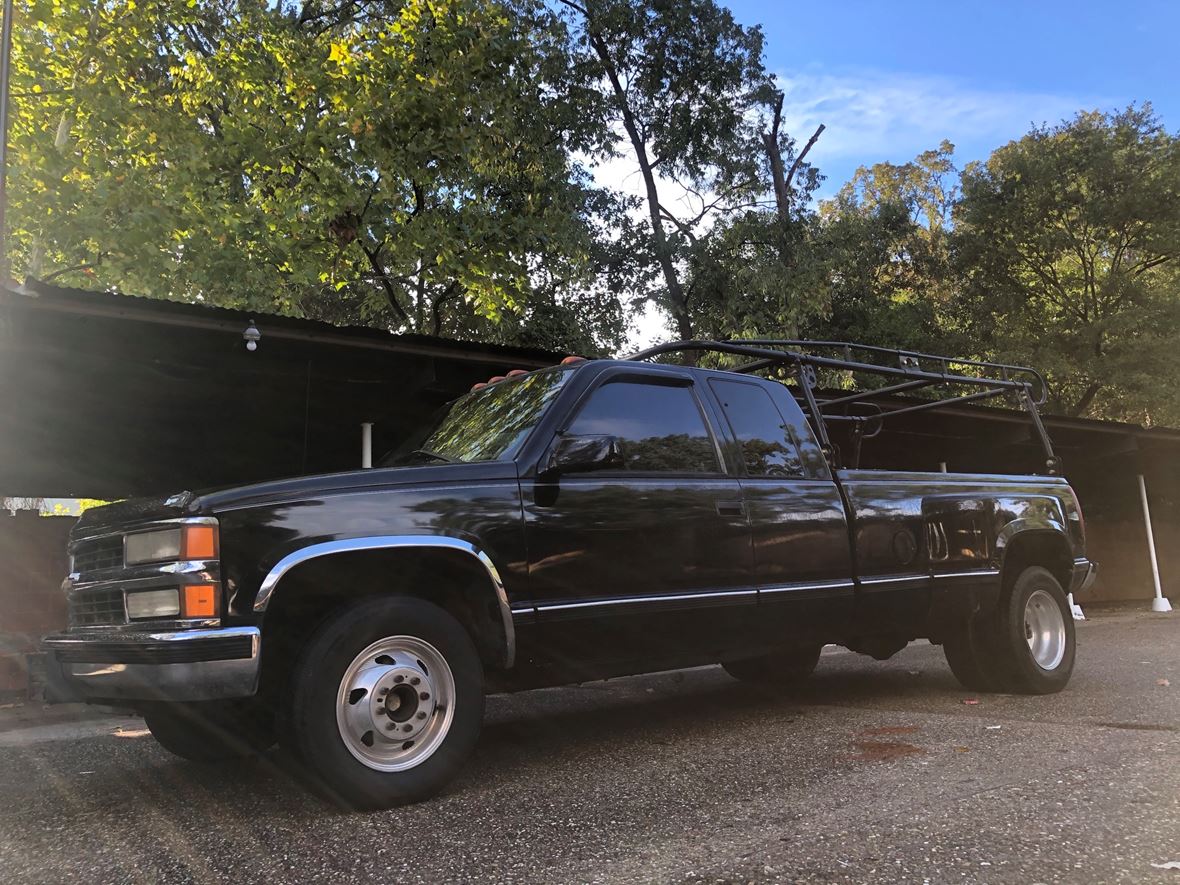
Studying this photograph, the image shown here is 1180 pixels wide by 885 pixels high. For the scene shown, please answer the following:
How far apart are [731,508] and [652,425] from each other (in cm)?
62

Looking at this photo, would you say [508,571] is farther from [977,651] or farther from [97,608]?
[977,651]

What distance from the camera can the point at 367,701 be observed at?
3428mm

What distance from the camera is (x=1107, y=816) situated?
10.6 feet

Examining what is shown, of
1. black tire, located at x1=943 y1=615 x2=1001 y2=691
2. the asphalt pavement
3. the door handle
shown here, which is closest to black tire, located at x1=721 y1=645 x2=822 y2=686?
the asphalt pavement

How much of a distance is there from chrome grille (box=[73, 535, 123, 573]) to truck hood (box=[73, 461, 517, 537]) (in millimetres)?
57

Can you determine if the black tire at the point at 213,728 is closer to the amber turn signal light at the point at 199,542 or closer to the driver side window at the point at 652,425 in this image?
the amber turn signal light at the point at 199,542

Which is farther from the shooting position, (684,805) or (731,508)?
(731,508)

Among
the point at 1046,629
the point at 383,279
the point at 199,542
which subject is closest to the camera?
the point at 199,542

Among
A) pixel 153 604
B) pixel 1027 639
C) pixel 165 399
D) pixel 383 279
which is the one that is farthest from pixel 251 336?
pixel 383 279

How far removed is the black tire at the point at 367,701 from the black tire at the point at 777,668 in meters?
3.51

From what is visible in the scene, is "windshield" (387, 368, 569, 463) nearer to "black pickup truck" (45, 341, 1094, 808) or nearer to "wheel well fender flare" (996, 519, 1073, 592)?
"black pickup truck" (45, 341, 1094, 808)

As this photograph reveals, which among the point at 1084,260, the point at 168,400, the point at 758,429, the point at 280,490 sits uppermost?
the point at 1084,260

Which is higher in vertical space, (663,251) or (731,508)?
(663,251)

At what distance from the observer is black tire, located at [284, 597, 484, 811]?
10.8 ft
